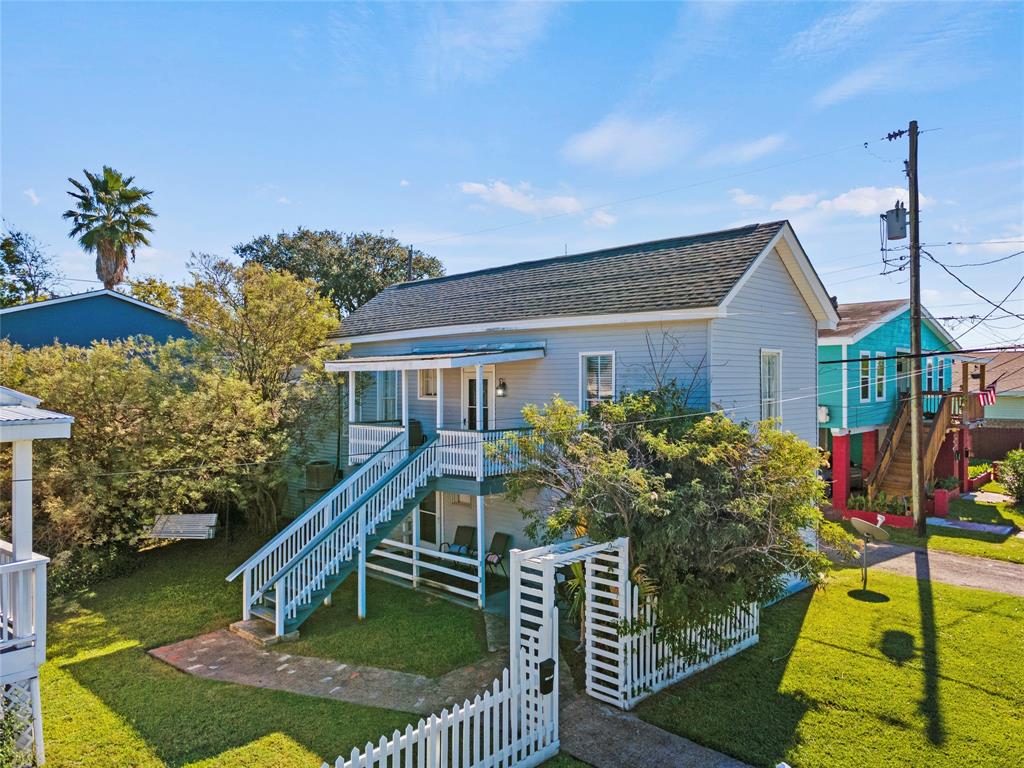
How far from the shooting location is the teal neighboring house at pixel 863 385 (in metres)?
20.0

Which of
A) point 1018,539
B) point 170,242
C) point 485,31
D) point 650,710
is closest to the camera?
point 650,710

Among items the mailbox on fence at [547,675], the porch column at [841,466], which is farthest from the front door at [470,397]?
the porch column at [841,466]

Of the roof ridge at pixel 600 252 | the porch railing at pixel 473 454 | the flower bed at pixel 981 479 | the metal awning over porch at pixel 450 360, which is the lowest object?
the flower bed at pixel 981 479

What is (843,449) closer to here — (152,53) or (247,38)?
(247,38)

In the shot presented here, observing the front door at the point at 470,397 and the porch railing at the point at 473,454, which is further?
the front door at the point at 470,397

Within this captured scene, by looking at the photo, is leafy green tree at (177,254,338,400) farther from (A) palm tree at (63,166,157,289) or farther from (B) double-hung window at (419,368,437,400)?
(A) palm tree at (63,166,157,289)

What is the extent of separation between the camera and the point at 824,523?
8750 millimetres

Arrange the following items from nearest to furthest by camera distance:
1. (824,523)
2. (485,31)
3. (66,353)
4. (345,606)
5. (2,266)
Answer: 1. (824,523)
2. (485,31)
3. (345,606)
4. (66,353)
5. (2,266)

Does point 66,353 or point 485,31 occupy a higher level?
point 485,31

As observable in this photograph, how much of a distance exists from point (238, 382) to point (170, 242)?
15.3 meters

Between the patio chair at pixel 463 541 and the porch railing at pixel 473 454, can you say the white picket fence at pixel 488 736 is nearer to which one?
the porch railing at pixel 473 454

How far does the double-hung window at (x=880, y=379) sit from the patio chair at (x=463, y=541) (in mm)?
15975

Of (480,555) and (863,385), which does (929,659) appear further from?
(863,385)

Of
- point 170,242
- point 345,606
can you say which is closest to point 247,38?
point 345,606
